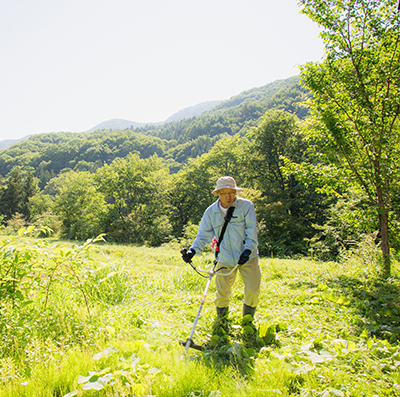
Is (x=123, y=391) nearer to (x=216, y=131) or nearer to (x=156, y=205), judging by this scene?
(x=156, y=205)

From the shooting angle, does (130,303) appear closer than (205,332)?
No

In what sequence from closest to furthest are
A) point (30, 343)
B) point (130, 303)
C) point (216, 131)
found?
point (30, 343)
point (130, 303)
point (216, 131)

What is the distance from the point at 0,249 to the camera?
285 centimetres

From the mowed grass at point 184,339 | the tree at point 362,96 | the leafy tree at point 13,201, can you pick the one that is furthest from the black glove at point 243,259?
the leafy tree at point 13,201

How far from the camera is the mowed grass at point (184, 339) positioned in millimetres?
2104

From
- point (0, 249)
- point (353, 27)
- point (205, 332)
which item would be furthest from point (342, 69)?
point (0, 249)

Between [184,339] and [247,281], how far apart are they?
3.78 feet

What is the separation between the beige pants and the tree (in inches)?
147

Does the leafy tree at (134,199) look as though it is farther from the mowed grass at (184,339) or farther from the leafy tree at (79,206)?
the mowed grass at (184,339)

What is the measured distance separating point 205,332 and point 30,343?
2.15m

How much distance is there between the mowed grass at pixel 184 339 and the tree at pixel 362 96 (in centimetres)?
235

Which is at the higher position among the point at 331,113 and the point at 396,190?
the point at 331,113

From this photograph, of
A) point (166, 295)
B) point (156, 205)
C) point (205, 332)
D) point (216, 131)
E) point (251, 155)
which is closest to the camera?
point (205, 332)

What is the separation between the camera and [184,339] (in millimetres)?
3334
